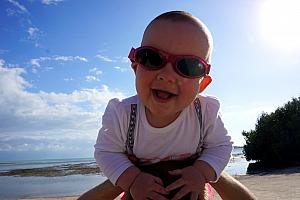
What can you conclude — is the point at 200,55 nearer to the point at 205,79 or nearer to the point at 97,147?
the point at 205,79

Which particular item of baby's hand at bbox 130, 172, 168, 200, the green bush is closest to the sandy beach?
baby's hand at bbox 130, 172, 168, 200

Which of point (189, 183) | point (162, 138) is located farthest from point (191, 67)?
point (189, 183)

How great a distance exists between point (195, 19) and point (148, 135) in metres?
0.84

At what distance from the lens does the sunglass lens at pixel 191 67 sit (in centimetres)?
234

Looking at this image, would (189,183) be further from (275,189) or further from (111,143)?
(275,189)

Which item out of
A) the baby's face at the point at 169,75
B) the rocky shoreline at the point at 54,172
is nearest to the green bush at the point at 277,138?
the rocky shoreline at the point at 54,172

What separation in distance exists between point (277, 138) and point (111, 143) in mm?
32637

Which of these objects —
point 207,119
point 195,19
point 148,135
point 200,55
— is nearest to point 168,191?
point 148,135

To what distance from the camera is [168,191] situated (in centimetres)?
228

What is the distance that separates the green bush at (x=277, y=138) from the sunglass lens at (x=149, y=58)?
104 feet

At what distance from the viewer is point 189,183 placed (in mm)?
2314

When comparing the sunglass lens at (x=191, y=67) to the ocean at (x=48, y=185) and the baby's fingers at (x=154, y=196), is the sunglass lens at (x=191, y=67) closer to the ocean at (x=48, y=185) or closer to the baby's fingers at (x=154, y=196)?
the baby's fingers at (x=154, y=196)

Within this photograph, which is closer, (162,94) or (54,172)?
(162,94)

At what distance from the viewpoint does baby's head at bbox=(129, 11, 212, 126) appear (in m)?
2.34
